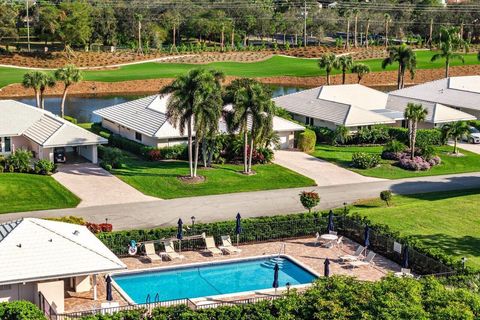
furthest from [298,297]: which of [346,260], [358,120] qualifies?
[358,120]

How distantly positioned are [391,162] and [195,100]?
17.3 meters

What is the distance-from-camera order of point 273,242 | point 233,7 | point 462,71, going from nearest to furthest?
point 273,242 → point 462,71 → point 233,7

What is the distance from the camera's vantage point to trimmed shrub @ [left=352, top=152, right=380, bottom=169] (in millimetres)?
61125

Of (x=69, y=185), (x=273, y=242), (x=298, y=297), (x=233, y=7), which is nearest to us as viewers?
(x=298, y=297)

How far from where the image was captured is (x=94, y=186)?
54188 millimetres

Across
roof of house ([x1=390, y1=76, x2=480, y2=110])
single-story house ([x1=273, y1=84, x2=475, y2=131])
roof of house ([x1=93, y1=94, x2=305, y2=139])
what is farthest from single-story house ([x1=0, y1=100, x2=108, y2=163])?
roof of house ([x1=390, y1=76, x2=480, y2=110])

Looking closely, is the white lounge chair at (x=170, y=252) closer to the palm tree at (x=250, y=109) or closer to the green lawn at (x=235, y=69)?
the palm tree at (x=250, y=109)

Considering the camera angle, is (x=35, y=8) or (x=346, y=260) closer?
(x=346, y=260)

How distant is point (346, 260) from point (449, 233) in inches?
286

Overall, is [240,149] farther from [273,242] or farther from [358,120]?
[273,242]

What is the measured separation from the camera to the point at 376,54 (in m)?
145

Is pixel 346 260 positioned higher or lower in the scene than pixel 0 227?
lower

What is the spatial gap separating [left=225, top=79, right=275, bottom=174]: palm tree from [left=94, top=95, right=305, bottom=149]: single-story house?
4704 mm

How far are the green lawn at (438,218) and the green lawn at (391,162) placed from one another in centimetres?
585
